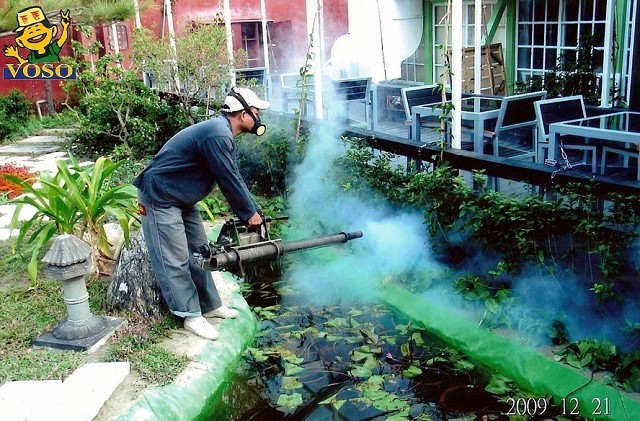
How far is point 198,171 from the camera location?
4875 millimetres

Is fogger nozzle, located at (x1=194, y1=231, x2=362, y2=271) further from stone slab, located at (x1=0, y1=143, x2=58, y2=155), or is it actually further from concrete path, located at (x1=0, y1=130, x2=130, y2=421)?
stone slab, located at (x1=0, y1=143, x2=58, y2=155)

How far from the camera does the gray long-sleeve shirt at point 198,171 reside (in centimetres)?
464

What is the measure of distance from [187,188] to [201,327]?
43.3 inches

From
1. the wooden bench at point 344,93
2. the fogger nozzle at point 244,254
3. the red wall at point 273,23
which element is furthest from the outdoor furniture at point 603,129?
the red wall at point 273,23

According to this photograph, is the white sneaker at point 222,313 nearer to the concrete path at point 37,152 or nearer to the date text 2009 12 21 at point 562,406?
the date text 2009 12 21 at point 562,406

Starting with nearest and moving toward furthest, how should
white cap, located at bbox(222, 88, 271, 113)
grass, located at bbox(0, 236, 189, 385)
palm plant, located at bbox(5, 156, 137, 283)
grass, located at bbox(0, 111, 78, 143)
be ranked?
grass, located at bbox(0, 236, 189, 385)
white cap, located at bbox(222, 88, 271, 113)
palm plant, located at bbox(5, 156, 137, 283)
grass, located at bbox(0, 111, 78, 143)

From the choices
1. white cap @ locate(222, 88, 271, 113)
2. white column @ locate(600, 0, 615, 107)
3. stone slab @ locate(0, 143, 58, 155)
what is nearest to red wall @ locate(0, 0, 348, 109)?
stone slab @ locate(0, 143, 58, 155)

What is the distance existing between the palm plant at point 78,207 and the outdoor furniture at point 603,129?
12.7ft

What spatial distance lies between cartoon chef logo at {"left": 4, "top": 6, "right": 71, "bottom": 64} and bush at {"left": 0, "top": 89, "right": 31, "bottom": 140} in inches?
57.6

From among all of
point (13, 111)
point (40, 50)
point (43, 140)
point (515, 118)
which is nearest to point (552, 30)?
point (515, 118)

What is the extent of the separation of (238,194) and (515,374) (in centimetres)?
236

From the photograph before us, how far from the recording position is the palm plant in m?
5.79

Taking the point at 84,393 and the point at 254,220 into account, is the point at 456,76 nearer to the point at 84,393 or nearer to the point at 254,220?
the point at 254,220

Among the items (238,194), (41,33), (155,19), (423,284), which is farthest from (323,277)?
(155,19)
